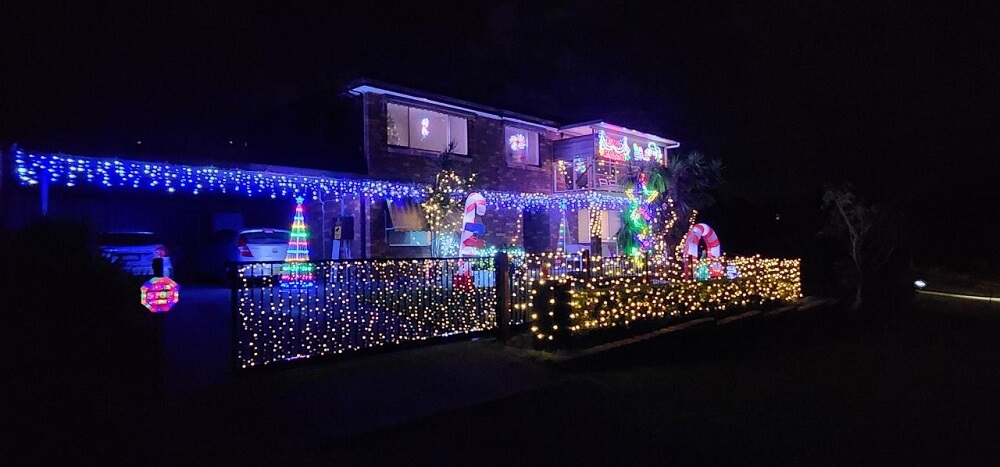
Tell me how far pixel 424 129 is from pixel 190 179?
677 centimetres

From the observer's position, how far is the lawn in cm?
493

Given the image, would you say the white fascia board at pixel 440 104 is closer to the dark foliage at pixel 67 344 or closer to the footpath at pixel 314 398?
the footpath at pixel 314 398

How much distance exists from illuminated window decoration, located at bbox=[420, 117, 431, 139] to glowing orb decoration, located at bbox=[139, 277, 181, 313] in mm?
11794

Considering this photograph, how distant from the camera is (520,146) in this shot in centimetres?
2000

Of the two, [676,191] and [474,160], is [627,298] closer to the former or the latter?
[676,191]

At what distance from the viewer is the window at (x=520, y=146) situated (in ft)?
64.2

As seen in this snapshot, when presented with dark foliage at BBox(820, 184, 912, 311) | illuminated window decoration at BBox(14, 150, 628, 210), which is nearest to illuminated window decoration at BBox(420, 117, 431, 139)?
illuminated window decoration at BBox(14, 150, 628, 210)

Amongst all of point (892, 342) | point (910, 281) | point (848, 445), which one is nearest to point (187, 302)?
point (848, 445)

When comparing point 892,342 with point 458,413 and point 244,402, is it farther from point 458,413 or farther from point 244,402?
point 244,402

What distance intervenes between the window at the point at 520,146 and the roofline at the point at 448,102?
38 cm

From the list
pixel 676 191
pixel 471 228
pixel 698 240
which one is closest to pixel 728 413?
pixel 471 228

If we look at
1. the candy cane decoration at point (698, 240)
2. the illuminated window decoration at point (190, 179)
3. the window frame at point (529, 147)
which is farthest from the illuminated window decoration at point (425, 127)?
the candy cane decoration at point (698, 240)

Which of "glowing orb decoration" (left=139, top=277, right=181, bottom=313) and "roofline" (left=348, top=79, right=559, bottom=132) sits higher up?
"roofline" (left=348, top=79, right=559, bottom=132)

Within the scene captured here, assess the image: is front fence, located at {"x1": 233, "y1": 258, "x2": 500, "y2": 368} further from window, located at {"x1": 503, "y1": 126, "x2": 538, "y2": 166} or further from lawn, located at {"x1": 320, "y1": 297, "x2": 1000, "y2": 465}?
window, located at {"x1": 503, "y1": 126, "x2": 538, "y2": 166}
